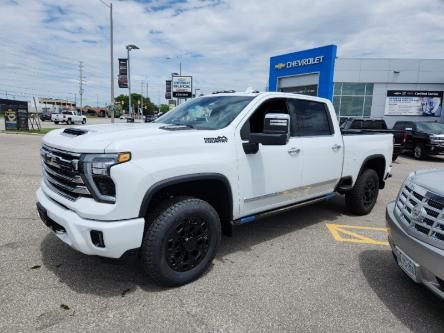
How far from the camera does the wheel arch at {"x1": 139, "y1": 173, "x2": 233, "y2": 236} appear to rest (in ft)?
9.09

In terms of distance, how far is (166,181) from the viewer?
2811 millimetres

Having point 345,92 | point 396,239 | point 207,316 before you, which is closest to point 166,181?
point 207,316

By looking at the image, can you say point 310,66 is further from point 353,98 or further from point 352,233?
point 353,98

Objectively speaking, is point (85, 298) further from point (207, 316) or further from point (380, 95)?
point (380, 95)

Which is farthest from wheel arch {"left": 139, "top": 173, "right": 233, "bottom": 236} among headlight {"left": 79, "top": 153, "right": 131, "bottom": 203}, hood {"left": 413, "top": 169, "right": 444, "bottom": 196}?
hood {"left": 413, "top": 169, "right": 444, "bottom": 196}

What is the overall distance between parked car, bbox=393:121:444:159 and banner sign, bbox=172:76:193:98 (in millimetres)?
19829

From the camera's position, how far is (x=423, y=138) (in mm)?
14273

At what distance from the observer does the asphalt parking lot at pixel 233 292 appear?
260cm

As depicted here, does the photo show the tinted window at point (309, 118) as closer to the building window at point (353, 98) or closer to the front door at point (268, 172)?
the front door at point (268, 172)

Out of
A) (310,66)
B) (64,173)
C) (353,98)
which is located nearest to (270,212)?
(64,173)

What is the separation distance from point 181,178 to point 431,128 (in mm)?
15881

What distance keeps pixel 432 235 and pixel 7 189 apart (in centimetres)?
723

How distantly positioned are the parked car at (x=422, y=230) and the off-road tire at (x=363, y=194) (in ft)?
7.21

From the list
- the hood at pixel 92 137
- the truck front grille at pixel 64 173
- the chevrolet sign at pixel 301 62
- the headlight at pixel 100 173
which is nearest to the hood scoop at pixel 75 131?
the hood at pixel 92 137
